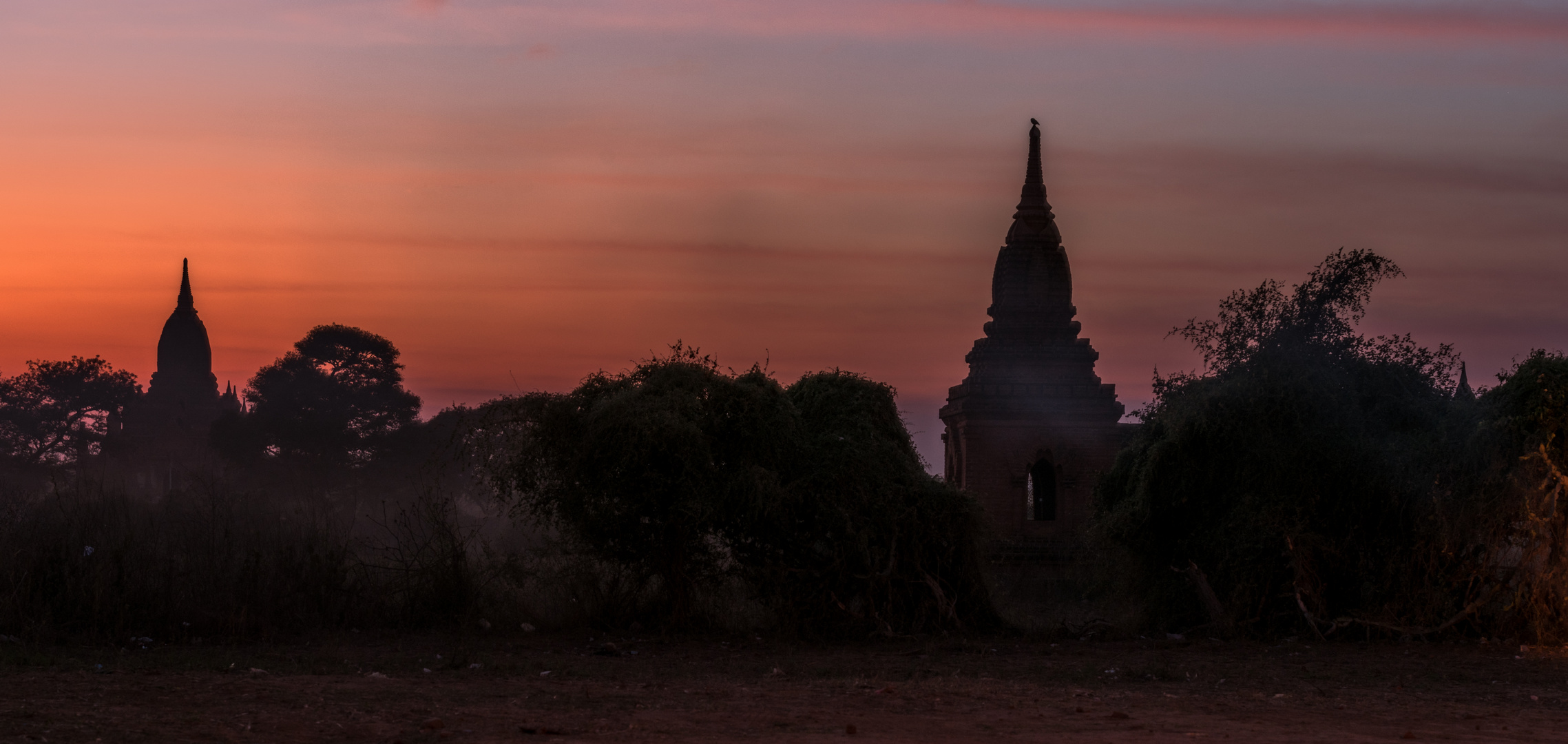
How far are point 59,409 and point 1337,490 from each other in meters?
63.0

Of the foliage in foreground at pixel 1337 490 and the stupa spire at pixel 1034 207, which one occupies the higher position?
the stupa spire at pixel 1034 207

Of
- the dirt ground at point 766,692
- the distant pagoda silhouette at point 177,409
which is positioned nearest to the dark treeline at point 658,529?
the dirt ground at point 766,692

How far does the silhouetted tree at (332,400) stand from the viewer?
2175 inches

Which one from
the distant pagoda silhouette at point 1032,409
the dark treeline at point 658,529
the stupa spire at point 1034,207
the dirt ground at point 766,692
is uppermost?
the stupa spire at point 1034,207

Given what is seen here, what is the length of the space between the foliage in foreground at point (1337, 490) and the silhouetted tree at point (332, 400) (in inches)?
1677

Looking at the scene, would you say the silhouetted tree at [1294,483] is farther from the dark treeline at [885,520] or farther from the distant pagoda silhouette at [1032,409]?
the distant pagoda silhouette at [1032,409]

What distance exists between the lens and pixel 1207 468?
17.1 meters

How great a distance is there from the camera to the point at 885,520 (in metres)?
16.2

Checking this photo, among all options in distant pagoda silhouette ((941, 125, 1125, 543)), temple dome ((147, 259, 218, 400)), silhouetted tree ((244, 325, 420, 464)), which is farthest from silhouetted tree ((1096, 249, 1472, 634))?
temple dome ((147, 259, 218, 400))

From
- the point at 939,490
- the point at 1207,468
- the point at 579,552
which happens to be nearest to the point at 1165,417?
the point at 1207,468

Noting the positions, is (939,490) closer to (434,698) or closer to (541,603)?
(541,603)

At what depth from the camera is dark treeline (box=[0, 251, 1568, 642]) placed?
15.3m

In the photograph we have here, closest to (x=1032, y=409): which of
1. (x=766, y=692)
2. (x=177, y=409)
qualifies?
→ (x=766, y=692)

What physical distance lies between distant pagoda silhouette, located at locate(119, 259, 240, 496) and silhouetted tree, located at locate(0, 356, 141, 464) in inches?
71.9
